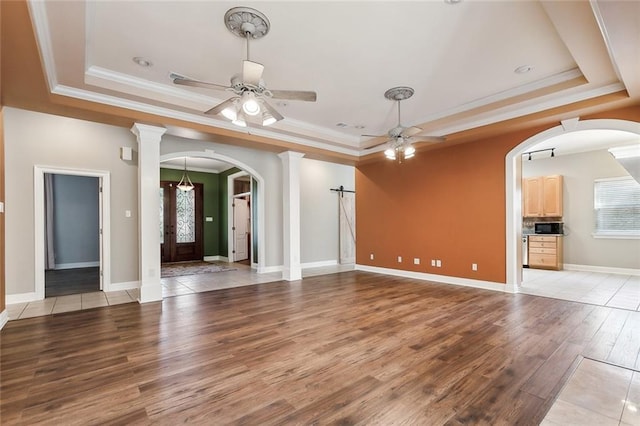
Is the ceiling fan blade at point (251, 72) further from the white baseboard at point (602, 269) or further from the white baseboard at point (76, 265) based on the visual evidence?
the white baseboard at point (602, 269)

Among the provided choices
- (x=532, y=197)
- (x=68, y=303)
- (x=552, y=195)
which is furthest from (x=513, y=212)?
(x=68, y=303)

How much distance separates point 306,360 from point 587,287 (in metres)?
5.78

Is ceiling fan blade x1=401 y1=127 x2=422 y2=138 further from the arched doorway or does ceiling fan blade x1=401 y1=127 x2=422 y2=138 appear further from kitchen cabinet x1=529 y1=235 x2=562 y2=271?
kitchen cabinet x1=529 y1=235 x2=562 y2=271

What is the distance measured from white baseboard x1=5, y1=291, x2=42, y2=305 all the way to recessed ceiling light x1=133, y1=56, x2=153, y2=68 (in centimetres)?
404

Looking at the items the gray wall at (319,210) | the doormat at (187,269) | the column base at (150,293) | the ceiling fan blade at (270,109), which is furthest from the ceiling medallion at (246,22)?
the doormat at (187,269)

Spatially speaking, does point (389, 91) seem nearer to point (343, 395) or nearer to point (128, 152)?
point (343, 395)

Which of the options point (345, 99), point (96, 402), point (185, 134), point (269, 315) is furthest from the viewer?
point (185, 134)

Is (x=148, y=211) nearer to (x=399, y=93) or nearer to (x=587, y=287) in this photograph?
(x=399, y=93)

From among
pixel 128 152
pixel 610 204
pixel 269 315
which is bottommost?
pixel 269 315

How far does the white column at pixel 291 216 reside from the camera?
252 inches

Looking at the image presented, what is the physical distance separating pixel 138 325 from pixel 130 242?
2.53 meters

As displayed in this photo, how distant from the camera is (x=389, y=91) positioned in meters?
4.23

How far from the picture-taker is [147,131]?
4586mm

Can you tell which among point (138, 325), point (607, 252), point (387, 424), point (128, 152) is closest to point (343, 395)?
point (387, 424)
